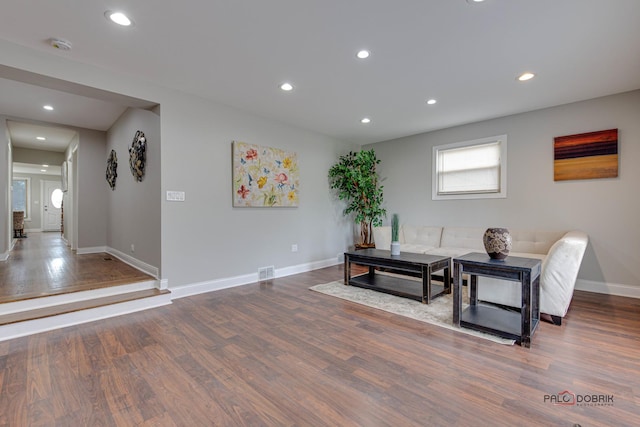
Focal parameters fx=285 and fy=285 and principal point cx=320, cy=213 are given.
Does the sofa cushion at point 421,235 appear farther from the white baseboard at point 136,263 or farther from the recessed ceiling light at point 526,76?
the white baseboard at point 136,263

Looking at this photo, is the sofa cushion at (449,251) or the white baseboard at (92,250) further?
the white baseboard at (92,250)

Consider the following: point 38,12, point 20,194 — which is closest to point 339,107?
point 38,12

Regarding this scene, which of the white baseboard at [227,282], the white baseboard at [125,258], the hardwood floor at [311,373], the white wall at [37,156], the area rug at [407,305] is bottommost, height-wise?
the hardwood floor at [311,373]

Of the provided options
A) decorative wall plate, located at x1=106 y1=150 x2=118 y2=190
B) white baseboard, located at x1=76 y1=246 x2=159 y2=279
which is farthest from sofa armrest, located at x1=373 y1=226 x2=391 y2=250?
decorative wall plate, located at x1=106 y1=150 x2=118 y2=190

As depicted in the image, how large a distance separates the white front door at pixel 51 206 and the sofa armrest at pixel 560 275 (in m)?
14.9

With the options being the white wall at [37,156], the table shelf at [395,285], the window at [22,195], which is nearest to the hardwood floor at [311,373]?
the table shelf at [395,285]

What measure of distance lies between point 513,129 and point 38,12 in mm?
5708

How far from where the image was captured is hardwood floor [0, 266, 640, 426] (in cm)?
157

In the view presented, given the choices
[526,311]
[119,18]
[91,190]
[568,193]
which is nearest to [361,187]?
[568,193]

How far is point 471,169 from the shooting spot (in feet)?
16.3

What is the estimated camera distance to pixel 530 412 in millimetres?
1572

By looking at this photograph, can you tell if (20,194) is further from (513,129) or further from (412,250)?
(513,129)

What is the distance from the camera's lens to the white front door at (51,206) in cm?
1076

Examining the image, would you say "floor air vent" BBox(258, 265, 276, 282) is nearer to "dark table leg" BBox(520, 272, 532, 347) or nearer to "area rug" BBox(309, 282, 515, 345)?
"area rug" BBox(309, 282, 515, 345)
